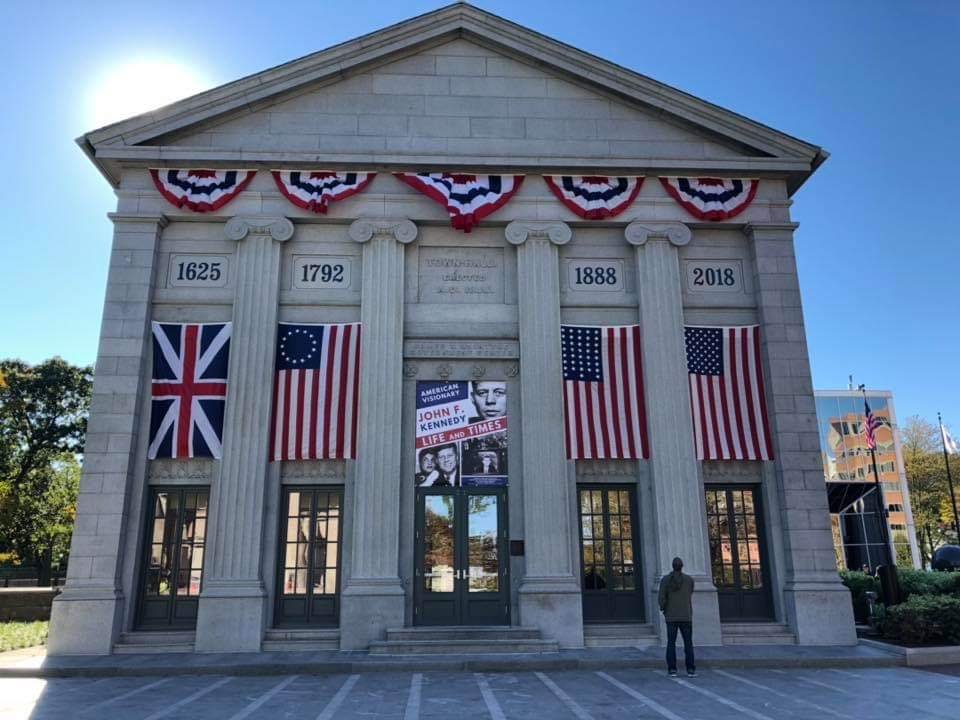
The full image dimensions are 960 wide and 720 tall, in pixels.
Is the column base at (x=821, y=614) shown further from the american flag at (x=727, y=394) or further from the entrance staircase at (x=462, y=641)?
the entrance staircase at (x=462, y=641)

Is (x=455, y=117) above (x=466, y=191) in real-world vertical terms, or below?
above

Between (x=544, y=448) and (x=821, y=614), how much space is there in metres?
6.65

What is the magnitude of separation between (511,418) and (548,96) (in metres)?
8.26

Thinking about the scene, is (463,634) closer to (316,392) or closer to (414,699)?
(414,699)

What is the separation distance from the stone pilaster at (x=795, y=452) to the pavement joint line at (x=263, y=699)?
10189 mm

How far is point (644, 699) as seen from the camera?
31.8 feet

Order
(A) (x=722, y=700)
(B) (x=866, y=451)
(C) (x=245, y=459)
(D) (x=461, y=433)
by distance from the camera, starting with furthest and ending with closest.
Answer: (B) (x=866, y=451) < (D) (x=461, y=433) < (C) (x=245, y=459) < (A) (x=722, y=700)

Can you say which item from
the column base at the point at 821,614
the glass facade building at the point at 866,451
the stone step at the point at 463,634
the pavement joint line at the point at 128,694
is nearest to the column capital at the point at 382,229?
the stone step at the point at 463,634

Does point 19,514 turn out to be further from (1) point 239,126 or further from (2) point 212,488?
(1) point 239,126

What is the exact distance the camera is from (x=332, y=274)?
16.0 meters

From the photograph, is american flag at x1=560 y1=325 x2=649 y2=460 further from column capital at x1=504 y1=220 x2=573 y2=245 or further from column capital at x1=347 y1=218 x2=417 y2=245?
column capital at x1=347 y1=218 x2=417 y2=245

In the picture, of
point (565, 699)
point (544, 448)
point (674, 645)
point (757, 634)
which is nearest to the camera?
point (565, 699)

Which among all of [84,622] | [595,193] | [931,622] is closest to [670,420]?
[595,193]

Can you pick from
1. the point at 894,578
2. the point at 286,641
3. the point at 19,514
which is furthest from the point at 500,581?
the point at 19,514
